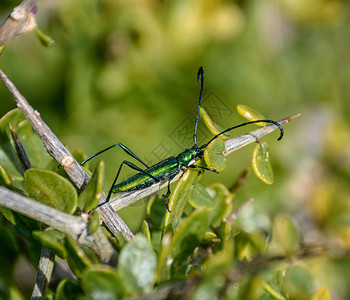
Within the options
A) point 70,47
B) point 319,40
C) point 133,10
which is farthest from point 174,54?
point 319,40

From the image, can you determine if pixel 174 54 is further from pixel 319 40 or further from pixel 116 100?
Result: pixel 319 40

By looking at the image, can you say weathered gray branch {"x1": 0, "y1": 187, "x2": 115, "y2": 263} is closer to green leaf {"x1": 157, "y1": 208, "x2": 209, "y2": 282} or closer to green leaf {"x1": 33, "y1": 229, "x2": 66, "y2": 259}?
green leaf {"x1": 33, "y1": 229, "x2": 66, "y2": 259}

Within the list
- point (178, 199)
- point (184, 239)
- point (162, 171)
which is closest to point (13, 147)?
point (178, 199)

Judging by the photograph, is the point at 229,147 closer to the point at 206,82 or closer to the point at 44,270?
the point at 44,270

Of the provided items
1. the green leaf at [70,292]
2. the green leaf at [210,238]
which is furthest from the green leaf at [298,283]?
the green leaf at [70,292]

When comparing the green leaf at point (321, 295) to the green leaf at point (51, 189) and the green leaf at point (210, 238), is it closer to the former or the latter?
the green leaf at point (210, 238)

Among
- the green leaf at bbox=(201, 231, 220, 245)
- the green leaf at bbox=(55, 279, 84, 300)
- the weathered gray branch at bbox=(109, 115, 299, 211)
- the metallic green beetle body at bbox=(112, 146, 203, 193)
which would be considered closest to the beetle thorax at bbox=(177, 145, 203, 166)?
the metallic green beetle body at bbox=(112, 146, 203, 193)
